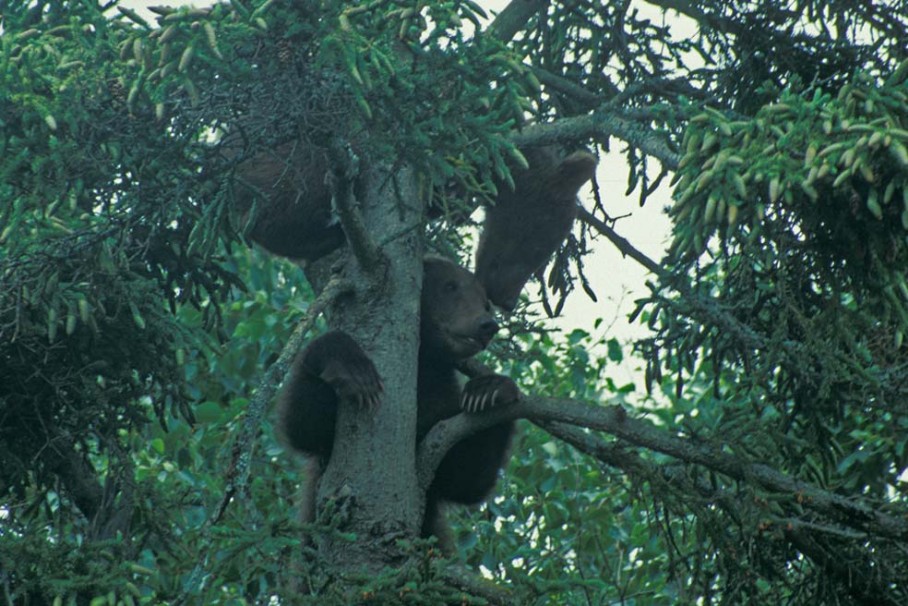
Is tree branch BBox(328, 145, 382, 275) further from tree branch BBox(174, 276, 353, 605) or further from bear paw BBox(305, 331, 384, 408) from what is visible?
tree branch BBox(174, 276, 353, 605)

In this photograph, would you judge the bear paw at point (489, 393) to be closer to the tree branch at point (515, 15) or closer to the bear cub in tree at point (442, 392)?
the bear cub in tree at point (442, 392)

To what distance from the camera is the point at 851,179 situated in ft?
12.4

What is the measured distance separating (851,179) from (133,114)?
2.41 meters

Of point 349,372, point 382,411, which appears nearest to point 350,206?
point 349,372

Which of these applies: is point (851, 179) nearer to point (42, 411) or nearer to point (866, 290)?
point (866, 290)

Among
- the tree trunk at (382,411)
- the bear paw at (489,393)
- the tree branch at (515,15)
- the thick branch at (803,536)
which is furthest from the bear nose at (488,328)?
the tree branch at (515,15)

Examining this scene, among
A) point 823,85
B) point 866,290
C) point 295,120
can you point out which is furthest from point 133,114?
point 823,85

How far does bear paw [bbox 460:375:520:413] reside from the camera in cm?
521

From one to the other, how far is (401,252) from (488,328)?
76 cm

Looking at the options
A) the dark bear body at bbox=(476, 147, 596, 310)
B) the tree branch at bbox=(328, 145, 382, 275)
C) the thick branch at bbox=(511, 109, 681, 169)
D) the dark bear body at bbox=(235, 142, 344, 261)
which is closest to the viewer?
the tree branch at bbox=(328, 145, 382, 275)

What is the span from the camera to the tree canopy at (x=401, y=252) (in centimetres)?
376

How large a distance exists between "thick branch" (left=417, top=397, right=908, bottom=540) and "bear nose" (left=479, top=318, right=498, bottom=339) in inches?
30.7

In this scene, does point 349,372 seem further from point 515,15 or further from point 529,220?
point 515,15

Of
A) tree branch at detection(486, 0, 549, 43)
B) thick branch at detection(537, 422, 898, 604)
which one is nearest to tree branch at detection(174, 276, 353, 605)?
thick branch at detection(537, 422, 898, 604)
